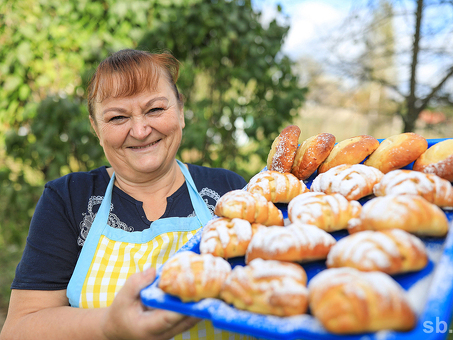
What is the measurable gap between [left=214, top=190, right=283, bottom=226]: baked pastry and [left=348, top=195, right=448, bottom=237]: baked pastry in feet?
0.93

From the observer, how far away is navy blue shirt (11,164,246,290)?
1472mm

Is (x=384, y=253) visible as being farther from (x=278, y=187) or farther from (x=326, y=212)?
(x=278, y=187)

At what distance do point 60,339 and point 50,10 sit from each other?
10.1 feet

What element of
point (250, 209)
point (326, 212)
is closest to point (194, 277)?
point (250, 209)

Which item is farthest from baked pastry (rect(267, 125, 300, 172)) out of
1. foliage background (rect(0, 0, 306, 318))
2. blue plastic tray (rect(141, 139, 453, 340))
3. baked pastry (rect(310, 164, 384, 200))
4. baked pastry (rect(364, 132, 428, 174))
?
foliage background (rect(0, 0, 306, 318))

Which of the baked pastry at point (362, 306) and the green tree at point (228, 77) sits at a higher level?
the green tree at point (228, 77)

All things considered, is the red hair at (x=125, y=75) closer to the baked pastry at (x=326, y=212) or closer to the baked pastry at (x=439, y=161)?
the baked pastry at (x=326, y=212)

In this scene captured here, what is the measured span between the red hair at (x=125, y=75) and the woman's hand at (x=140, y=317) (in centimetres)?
92

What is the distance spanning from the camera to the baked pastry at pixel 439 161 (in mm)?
1024

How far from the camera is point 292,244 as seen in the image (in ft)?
2.65

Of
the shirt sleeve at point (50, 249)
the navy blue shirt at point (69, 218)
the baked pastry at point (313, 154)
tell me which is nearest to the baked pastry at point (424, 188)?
the baked pastry at point (313, 154)

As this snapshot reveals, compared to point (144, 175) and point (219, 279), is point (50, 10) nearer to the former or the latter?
point (144, 175)

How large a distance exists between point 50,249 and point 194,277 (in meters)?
1.05

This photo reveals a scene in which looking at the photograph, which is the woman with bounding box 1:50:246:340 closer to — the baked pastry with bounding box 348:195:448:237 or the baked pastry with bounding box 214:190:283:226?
the baked pastry with bounding box 214:190:283:226
